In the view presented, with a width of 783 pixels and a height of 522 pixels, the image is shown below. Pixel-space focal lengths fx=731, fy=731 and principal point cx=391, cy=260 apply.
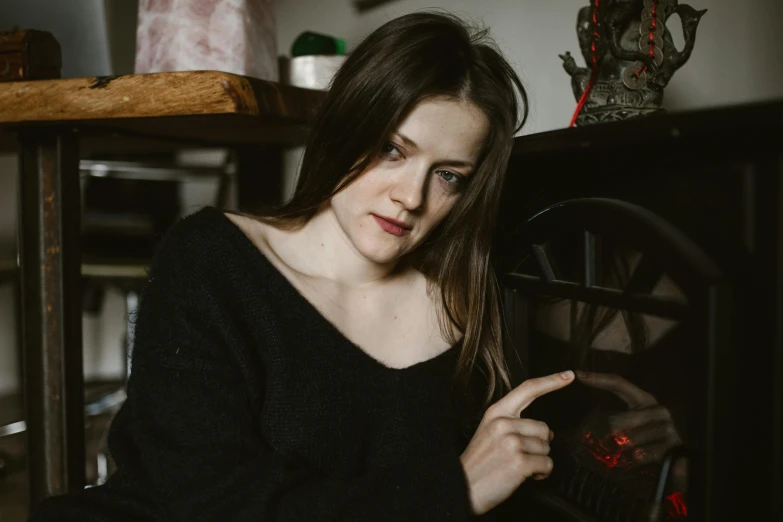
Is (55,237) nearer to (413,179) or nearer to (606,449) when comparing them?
(413,179)

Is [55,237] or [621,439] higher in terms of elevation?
[55,237]

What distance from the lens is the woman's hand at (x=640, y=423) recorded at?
32.1 inches

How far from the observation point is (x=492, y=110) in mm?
1062

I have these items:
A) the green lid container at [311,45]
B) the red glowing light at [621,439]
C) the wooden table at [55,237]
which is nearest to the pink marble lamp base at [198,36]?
the wooden table at [55,237]

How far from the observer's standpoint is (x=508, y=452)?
0.92 metres

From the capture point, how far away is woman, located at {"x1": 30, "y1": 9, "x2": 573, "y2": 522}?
2.97 ft

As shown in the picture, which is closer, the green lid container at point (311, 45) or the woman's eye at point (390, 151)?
the woman's eye at point (390, 151)

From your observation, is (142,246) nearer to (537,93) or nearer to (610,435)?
(537,93)

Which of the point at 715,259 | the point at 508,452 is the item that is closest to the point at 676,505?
the point at 508,452

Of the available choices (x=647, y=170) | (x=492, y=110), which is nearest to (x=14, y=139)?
(x=492, y=110)

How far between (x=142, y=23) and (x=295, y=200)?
0.53m

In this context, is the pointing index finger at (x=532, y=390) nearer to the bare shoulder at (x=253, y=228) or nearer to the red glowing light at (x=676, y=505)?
the red glowing light at (x=676, y=505)

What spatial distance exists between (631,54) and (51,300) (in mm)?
1024

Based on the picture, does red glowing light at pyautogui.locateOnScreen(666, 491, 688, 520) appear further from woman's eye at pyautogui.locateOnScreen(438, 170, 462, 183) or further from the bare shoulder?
the bare shoulder
